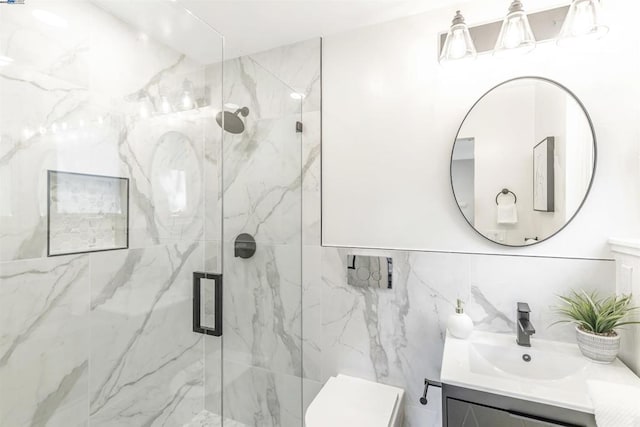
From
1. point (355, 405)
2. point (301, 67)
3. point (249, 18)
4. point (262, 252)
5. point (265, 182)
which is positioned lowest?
point (355, 405)

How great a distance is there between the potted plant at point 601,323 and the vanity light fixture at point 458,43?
3.60 feet

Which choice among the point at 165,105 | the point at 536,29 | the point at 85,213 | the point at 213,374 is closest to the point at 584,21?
the point at 536,29

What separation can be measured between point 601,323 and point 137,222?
6.22 feet

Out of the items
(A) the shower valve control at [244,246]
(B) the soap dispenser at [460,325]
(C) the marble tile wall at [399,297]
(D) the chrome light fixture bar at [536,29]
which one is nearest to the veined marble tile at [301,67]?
(C) the marble tile wall at [399,297]

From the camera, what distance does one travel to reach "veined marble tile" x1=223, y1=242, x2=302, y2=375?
4.90 ft

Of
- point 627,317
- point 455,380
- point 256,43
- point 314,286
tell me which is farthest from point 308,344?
point 256,43

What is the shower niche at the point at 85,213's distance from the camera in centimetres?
121

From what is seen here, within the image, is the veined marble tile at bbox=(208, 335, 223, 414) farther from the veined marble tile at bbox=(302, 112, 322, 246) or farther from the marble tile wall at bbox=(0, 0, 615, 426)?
the veined marble tile at bbox=(302, 112, 322, 246)

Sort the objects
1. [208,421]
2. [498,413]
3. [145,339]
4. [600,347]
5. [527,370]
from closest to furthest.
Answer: [498,413]
[600,347]
[527,370]
[145,339]
[208,421]

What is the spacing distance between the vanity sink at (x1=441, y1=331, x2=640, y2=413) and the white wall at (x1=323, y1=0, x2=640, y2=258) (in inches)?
15.3

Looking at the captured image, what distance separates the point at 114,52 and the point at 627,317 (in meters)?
2.32

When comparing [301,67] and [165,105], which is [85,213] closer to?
[165,105]

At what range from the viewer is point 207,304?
1.52m

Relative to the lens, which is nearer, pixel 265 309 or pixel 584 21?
pixel 584 21
